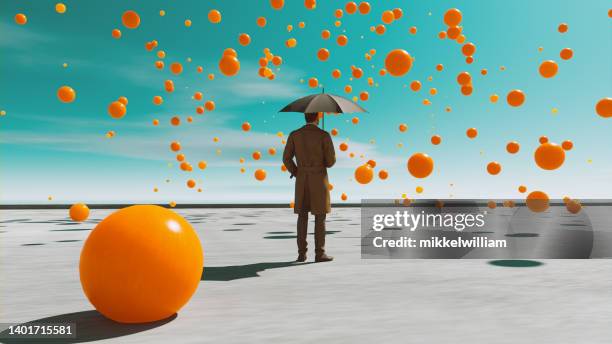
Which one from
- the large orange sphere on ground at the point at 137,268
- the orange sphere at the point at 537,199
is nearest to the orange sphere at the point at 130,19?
the large orange sphere on ground at the point at 137,268

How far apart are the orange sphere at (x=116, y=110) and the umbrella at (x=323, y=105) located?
634 centimetres

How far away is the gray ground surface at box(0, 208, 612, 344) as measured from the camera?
407 cm

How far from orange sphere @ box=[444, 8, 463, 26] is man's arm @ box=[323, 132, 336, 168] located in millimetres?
5845

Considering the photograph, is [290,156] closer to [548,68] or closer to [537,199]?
Answer: [548,68]

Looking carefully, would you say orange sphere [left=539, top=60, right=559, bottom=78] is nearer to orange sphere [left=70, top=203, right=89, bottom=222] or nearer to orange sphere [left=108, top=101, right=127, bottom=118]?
orange sphere [left=108, top=101, right=127, bottom=118]

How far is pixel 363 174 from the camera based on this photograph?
12.8 m

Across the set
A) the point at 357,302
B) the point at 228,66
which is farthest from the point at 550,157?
the point at 357,302

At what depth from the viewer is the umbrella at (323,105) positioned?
806 centimetres

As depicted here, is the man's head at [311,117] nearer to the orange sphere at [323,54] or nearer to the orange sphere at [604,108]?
the orange sphere at [323,54]

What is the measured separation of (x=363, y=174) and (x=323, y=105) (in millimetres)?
4953

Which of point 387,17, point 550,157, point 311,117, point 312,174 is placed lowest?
point 312,174

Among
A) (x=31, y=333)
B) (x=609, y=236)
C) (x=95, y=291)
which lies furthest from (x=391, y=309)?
(x=609, y=236)

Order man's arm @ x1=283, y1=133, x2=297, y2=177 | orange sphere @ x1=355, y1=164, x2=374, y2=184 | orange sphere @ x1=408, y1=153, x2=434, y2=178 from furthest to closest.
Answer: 1. orange sphere @ x1=355, y1=164, x2=374, y2=184
2. orange sphere @ x1=408, y1=153, x2=434, y2=178
3. man's arm @ x1=283, y1=133, x2=297, y2=177

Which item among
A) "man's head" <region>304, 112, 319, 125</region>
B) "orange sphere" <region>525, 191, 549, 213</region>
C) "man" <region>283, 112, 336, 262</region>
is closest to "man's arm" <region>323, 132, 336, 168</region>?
"man" <region>283, 112, 336, 262</region>
